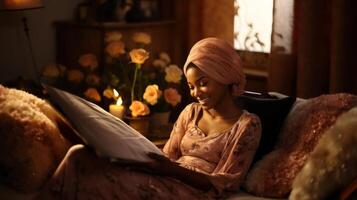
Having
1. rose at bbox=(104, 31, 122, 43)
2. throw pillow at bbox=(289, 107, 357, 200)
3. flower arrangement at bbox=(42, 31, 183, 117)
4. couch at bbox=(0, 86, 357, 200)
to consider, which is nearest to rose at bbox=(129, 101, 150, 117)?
flower arrangement at bbox=(42, 31, 183, 117)

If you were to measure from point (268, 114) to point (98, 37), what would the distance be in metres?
1.52

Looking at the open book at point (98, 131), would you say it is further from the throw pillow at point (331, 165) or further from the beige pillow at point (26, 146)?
the throw pillow at point (331, 165)

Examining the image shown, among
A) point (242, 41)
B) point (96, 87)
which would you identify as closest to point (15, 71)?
point (96, 87)

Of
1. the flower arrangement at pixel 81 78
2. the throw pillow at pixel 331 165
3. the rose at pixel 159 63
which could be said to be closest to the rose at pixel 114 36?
the flower arrangement at pixel 81 78

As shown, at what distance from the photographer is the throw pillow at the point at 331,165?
2.05m

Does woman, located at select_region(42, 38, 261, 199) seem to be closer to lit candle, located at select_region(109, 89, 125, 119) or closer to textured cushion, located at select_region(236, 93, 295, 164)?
textured cushion, located at select_region(236, 93, 295, 164)

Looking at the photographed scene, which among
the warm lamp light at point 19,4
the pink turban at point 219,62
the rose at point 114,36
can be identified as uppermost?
the warm lamp light at point 19,4

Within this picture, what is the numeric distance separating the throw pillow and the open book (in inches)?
21.1

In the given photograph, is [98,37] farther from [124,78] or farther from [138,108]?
[138,108]

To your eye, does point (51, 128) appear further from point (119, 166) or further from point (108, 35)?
point (108, 35)

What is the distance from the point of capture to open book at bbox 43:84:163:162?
7.18 feet

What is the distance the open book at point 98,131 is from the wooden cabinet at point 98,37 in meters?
1.47

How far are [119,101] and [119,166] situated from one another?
106 cm

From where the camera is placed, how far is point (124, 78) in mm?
3535
